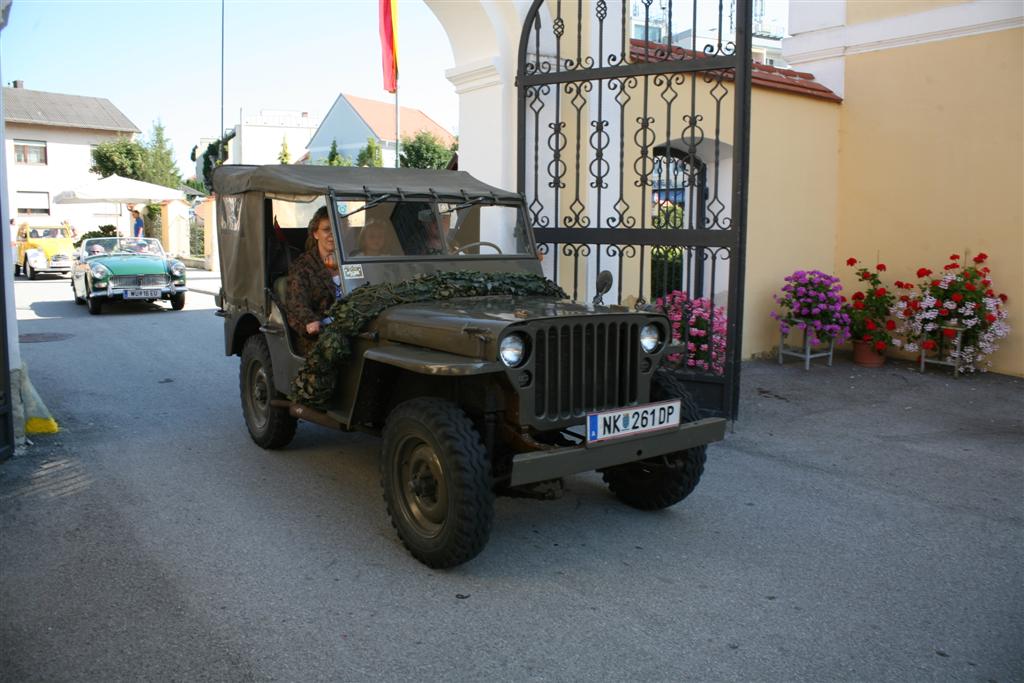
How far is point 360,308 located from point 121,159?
40372 mm

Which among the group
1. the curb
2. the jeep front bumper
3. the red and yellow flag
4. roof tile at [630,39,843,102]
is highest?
the red and yellow flag

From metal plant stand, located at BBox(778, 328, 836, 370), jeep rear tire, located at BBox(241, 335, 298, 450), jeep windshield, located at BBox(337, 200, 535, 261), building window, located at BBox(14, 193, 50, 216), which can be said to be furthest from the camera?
building window, located at BBox(14, 193, 50, 216)

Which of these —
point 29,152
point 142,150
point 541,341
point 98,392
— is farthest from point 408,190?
point 29,152

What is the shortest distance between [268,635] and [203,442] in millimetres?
3280

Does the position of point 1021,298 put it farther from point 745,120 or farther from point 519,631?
point 519,631

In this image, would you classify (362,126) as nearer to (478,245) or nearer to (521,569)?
(478,245)

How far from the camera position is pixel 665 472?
4.74 meters

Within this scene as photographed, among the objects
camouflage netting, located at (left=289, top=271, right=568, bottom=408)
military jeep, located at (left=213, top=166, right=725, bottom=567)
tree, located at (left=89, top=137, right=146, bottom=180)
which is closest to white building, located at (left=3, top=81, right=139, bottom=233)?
tree, located at (left=89, top=137, right=146, bottom=180)

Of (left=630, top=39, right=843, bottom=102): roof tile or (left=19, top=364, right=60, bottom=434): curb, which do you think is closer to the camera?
(left=19, top=364, right=60, bottom=434): curb

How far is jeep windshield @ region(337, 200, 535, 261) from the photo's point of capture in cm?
519

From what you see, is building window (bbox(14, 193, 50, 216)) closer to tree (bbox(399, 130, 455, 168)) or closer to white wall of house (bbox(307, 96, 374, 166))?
white wall of house (bbox(307, 96, 374, 166))

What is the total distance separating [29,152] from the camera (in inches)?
1644

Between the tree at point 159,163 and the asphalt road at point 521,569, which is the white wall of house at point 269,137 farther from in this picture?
the asphalt road at point 521,569

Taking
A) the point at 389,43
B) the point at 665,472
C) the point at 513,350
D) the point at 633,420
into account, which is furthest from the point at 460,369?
the point at 389,43
